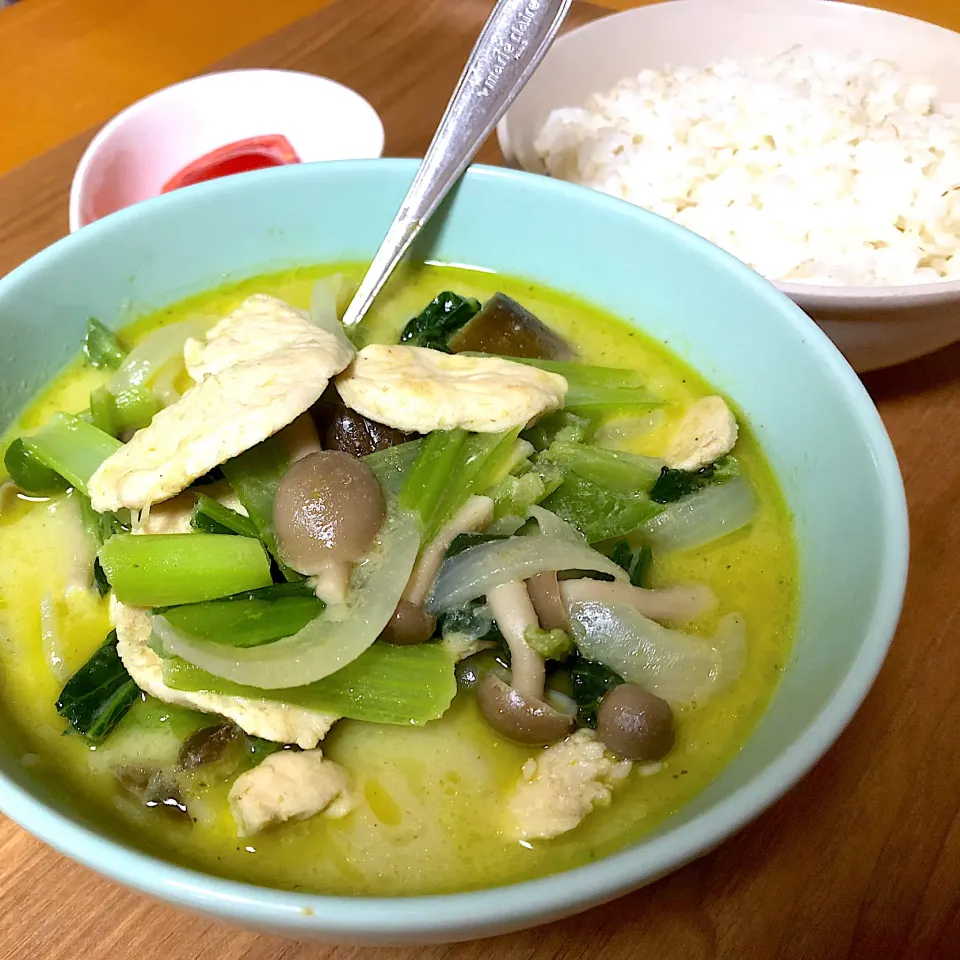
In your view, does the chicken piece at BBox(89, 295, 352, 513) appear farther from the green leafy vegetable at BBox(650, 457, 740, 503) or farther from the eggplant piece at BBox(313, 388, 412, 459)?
the green leafy vegetable at BBox(650, 457, 740, 503)

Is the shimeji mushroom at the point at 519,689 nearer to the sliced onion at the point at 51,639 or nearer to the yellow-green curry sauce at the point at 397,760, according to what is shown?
the yellow-green curry sauce at the point at 397,760

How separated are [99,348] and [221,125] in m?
0.97

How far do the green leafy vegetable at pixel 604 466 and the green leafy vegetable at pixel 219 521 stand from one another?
1.31 ft

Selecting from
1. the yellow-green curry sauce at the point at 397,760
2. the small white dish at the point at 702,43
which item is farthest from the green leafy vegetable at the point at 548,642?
the small white dish at the point at 702,43

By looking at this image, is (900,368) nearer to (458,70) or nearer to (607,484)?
(607,484)

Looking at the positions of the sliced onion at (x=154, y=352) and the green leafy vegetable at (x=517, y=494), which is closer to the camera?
the green leafy vegetable at (x=517, y=494)

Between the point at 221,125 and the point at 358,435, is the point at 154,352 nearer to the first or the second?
the point at 358,435

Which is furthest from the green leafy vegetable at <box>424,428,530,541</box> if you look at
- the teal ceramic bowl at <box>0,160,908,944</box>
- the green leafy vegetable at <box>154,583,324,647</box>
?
the teal ceramic bowl at <box>0,160,908,944</box>

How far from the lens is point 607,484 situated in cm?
123

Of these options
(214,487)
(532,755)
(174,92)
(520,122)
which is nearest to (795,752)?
(532,755)

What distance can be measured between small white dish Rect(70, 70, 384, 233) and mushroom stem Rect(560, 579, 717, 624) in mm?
1243

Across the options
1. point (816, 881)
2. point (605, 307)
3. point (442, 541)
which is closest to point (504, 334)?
point (605, 307)

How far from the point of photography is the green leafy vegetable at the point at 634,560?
1178mm

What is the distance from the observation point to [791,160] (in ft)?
6.48
